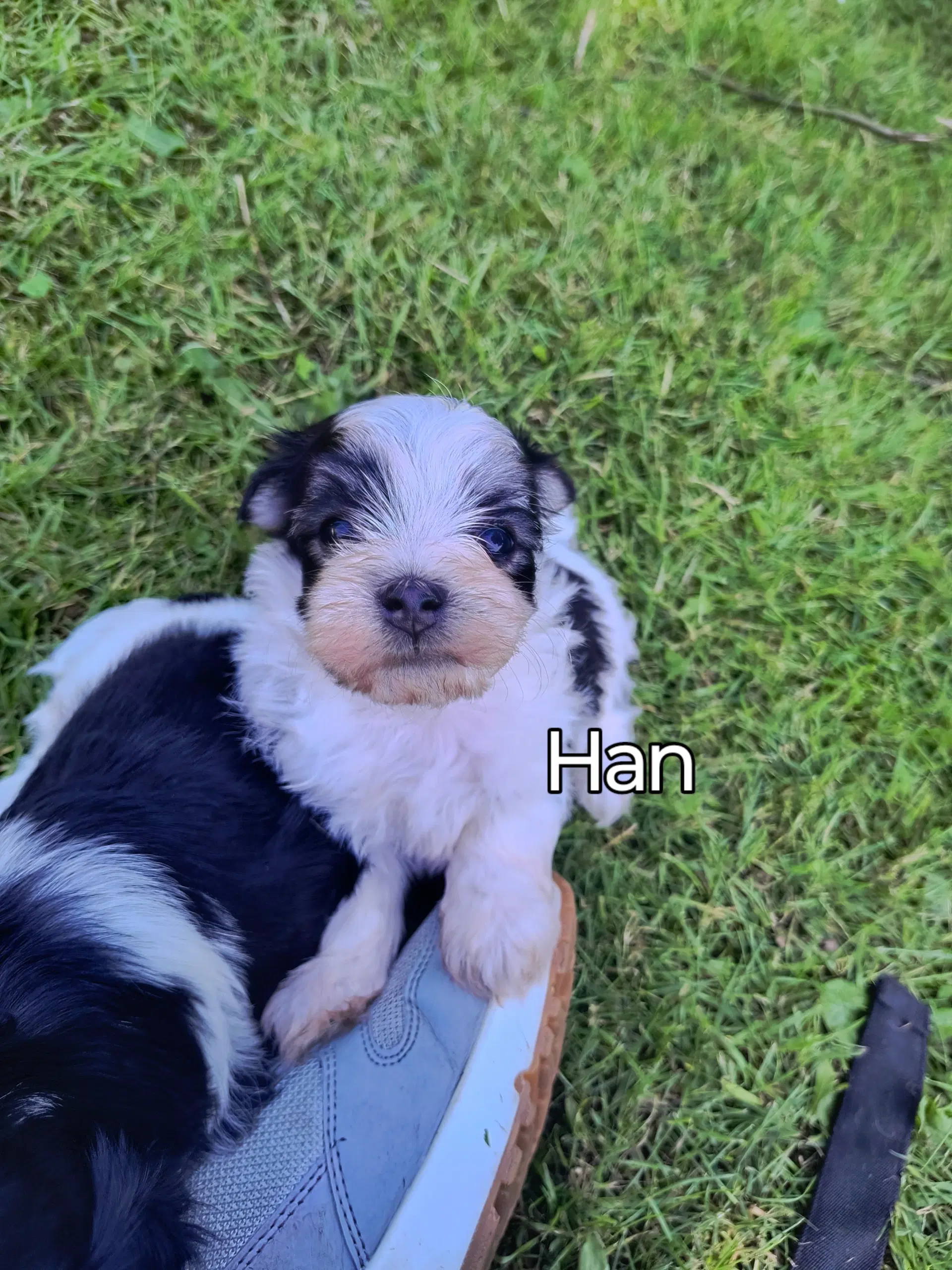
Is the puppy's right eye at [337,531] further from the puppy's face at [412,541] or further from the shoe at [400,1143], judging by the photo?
the shoe at [400,1143]

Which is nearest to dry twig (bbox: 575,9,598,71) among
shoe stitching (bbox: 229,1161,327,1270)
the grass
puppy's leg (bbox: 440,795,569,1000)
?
the grass

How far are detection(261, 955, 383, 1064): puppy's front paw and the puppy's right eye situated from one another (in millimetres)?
938

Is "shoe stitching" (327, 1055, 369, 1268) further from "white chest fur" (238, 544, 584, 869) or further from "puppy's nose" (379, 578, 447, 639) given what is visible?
"puppy's nose" (379, 578, 447, 639)

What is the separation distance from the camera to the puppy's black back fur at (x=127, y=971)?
143 cm

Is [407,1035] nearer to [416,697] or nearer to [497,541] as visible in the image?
[416,697]

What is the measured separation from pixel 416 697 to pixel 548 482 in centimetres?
70

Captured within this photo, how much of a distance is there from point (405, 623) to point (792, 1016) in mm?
1729

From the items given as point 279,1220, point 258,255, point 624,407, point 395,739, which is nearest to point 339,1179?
point 279,1220

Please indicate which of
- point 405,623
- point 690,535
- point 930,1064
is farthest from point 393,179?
point 930,1064

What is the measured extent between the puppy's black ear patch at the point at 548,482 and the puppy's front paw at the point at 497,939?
0.92 meters

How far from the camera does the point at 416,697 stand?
5.93 feet

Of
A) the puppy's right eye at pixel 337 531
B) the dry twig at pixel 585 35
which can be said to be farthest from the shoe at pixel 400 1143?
the dry twig at pixel 585 35

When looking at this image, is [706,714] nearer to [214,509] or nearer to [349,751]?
[349,751]

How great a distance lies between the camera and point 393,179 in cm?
308
